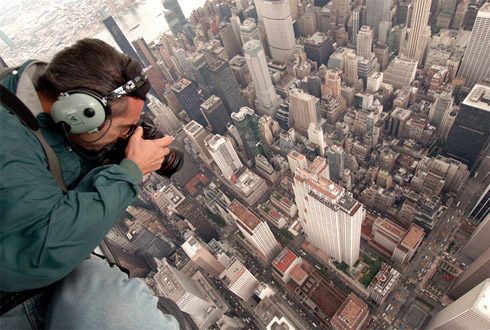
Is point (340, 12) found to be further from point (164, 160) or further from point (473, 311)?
point (164, 160)

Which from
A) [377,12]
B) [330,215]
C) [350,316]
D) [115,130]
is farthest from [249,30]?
[115,130]

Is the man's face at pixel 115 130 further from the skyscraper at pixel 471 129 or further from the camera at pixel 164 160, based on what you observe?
the skyscraper at pixel 471 129

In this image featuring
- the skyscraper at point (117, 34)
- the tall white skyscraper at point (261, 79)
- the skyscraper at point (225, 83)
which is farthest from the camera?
the skyscraper at point (117, 34)

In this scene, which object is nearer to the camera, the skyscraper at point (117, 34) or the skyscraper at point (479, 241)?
the skyscraper at point (479, 241)

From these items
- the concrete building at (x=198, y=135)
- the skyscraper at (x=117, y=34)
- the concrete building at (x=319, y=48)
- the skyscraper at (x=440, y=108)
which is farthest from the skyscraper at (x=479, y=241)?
the skyscraper at (x=117, y=34)

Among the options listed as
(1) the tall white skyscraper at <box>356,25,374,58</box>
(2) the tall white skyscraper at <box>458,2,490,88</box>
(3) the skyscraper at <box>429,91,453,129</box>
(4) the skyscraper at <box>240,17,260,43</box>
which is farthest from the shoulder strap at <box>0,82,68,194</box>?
(4) the skyscraper at <box>240,17,260,43</box>

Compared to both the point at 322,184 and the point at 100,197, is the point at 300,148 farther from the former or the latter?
the point at 100,197

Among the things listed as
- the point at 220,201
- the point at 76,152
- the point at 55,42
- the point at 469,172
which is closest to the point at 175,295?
the point at 220,201
